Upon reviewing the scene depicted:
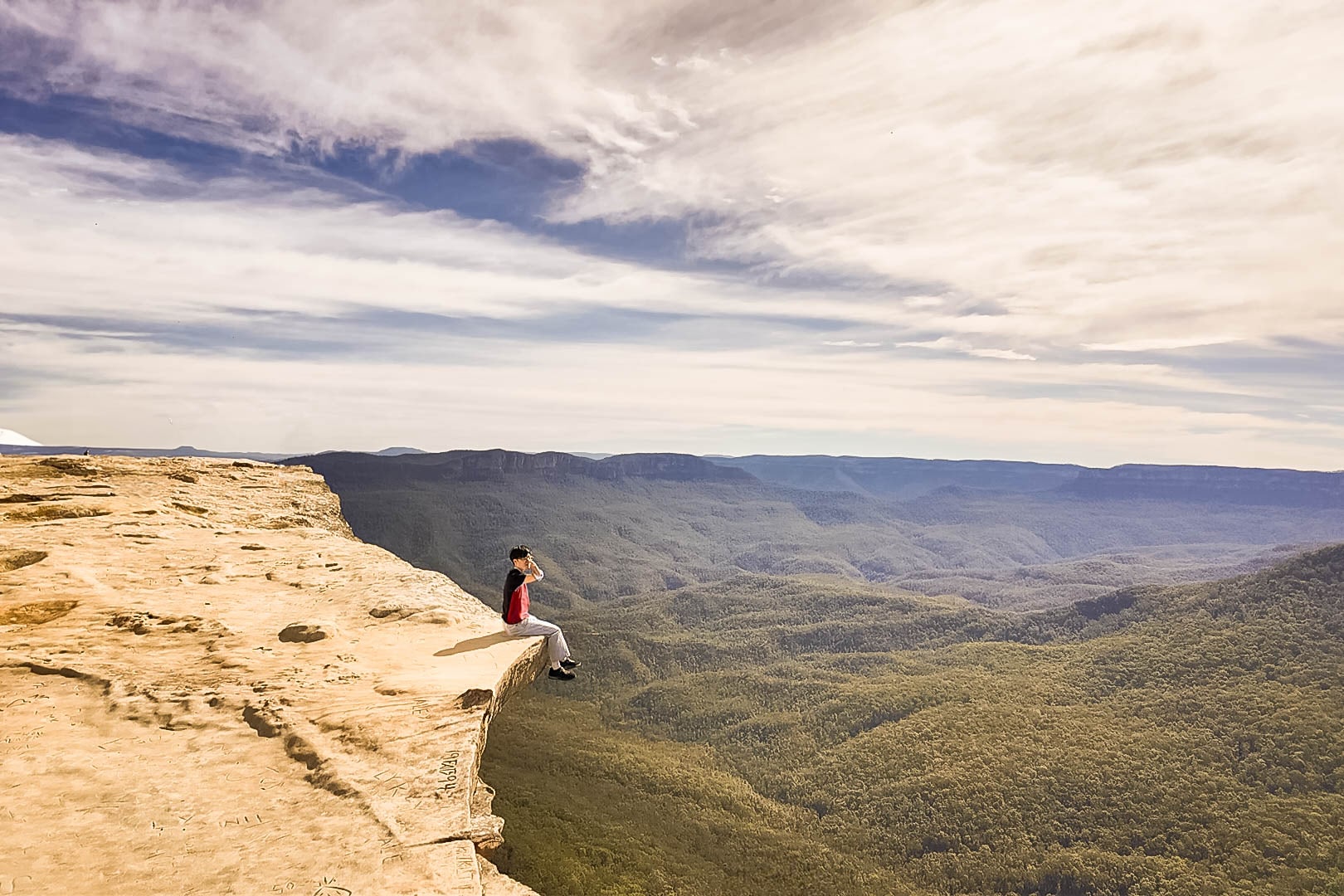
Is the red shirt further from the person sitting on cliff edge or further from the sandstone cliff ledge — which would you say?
the sandstone cliff ledge

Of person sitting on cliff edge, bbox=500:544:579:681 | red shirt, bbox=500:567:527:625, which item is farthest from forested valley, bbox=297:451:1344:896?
red shirt, bbox=500:567:527:625

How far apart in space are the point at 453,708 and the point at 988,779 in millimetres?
136599

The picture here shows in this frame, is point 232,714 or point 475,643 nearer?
point 232,714

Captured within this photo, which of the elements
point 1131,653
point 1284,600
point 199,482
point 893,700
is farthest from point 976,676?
point 199,482

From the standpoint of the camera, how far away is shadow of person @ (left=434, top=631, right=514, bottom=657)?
16.3 m

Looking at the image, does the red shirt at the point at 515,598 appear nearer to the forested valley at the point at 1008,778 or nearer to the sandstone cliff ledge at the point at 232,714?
the sandstone cliff ledge at the point at 232,714

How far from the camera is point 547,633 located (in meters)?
18.5

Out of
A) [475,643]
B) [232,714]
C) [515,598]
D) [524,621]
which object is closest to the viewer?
[232,714]

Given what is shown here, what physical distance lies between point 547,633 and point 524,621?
2.41 feet

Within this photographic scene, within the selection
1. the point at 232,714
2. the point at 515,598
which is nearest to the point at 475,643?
the point at 515,598

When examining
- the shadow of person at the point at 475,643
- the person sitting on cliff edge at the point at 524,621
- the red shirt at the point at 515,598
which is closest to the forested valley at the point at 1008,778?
the person sitting on cliff edge at the point at 524,621

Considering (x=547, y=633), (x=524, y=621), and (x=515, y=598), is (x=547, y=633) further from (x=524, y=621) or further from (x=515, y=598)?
(x=515, y=598)

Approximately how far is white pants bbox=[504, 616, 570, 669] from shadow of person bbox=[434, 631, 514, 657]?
0.27m

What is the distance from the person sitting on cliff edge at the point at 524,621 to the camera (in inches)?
711
